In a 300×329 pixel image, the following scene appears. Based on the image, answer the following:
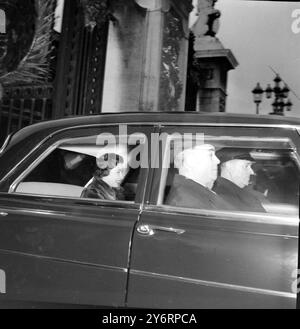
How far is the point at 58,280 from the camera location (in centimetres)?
239

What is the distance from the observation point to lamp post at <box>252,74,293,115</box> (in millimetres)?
4702

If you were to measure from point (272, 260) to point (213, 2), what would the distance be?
16.0ft

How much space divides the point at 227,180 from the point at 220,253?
0.74 meters

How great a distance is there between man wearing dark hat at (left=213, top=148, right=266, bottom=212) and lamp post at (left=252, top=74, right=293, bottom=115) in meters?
2.01

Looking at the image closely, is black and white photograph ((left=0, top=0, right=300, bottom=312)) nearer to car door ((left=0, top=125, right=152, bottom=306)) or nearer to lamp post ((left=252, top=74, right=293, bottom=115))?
car door ((left=0, top=125, right=152, bottom=306))

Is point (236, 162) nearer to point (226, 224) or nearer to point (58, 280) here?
point (226, 224)

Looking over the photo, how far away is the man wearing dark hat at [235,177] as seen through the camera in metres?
2.57

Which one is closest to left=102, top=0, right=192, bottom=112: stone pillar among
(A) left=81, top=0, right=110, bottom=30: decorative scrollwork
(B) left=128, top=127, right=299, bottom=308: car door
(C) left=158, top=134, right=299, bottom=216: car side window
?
(A) left=81, top=0, right=110, bottom=30: decorative scrollwork

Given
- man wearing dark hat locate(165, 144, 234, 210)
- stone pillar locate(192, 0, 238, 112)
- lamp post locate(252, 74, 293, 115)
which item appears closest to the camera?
man wearing dark hat locate(165, 144, 234, 210)

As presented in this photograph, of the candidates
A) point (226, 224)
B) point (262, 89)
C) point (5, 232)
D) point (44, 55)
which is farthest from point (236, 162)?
point (44, 55)

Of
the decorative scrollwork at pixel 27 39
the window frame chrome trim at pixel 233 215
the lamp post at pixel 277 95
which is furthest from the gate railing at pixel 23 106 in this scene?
the window frame chrome trim at pixel 233 215

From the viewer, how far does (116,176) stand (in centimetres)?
288

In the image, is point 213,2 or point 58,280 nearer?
point 58,280

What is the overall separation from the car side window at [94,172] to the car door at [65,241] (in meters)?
0.03
